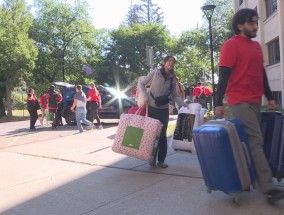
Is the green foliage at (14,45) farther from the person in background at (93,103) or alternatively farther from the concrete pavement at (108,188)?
the concrete pavement at (108,188)

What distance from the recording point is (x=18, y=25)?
32750 millimetres

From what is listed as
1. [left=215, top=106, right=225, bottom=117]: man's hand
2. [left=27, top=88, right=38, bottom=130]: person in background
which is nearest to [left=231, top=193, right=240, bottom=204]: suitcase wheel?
[left=215, top=106, right=225, bottom=117]: man's hand

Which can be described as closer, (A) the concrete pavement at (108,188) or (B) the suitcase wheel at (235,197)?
→ (B) the suitcase wheel at (235,197)

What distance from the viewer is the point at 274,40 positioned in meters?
21.3

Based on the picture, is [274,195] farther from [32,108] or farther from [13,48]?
[13,48]

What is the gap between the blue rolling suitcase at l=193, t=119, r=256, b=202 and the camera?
4125mm

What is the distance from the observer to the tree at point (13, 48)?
3103 cm

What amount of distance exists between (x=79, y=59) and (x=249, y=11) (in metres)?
44.9

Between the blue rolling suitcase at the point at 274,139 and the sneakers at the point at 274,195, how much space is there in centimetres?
41

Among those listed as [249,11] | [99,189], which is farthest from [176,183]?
[249,11]

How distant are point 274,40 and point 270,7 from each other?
5.93 feet

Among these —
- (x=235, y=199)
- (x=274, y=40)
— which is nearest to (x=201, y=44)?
(x=274, y=40)

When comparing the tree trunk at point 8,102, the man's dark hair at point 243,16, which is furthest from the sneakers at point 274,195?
the tree trunk at point 8,102

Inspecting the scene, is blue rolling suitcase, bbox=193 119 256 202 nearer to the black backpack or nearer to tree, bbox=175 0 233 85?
the black backpack
